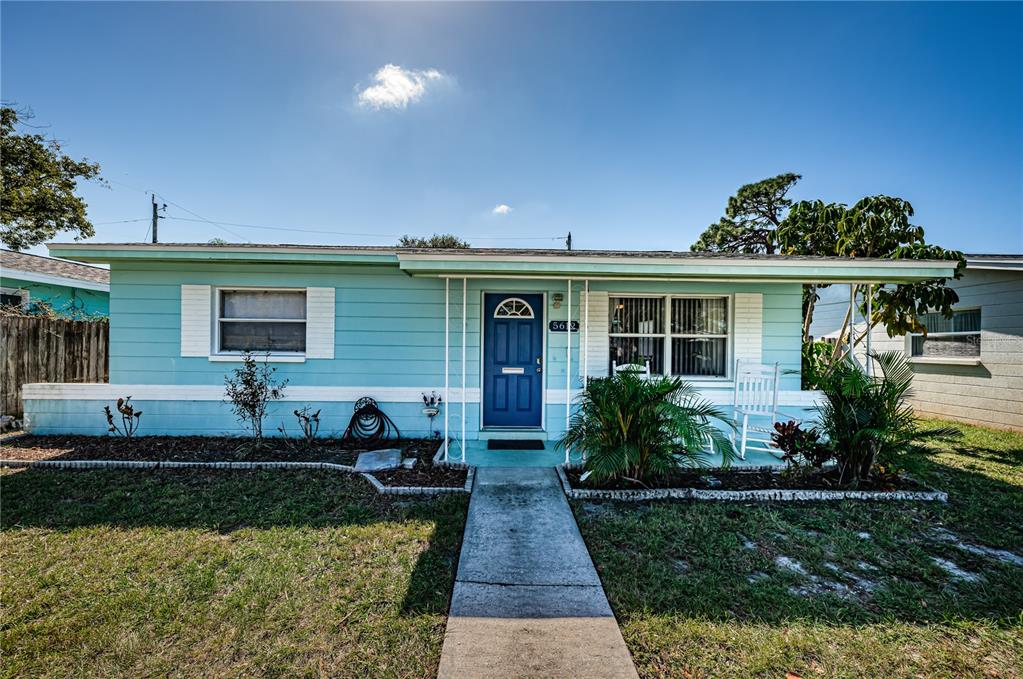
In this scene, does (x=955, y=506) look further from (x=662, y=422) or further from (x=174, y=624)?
(x=174, y=624)

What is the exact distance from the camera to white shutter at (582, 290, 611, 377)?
21.4 ft

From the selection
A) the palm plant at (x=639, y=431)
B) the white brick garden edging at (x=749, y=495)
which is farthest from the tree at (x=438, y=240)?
the white brick garden edging at (x=749, y=495)

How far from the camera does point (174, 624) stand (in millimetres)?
2389

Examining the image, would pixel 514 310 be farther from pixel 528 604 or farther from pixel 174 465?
pixel 174 465

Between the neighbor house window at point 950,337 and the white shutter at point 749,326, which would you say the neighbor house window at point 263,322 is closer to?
the white shutter at point 749,326

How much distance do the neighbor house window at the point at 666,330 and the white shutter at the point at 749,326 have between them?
19 centimetres

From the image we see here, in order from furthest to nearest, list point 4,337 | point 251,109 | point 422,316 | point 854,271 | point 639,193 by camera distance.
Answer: point 639,193 → point 251,109 → point 4,337 → point 422,316 → point 854,271

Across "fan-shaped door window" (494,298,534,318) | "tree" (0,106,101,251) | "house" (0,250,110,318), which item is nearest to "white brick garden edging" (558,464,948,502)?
"fan-shaped door window" (494,298,534,318)

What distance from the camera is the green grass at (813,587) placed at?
2191mm

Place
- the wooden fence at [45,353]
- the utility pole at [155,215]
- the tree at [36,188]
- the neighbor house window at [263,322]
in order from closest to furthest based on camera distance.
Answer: the neighbor house window at [263,322], the wooden fence at [45,353], the tree at [36,188], the utility pole at [155,215]

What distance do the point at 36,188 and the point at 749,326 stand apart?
54.4ft

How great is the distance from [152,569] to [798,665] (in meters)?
3.93

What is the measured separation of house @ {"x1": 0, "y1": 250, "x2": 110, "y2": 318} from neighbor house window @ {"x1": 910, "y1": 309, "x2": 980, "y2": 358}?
65.1ft

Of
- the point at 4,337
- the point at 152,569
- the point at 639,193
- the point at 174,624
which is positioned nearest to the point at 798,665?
the point at 174,624
